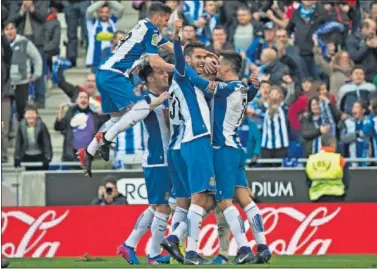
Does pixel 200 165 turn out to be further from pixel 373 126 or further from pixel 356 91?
pixel 356 91

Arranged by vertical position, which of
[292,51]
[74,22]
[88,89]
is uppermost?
[74,22]

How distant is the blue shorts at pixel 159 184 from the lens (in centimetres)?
1884

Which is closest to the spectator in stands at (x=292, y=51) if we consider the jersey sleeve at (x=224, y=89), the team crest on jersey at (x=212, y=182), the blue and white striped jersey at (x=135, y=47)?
the blue and white striped jersey at (x=135, y=47)

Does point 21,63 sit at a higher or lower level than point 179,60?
lower

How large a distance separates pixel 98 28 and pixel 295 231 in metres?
7.14

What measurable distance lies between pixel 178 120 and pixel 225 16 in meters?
11.2

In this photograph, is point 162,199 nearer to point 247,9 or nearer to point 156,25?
point 156,25

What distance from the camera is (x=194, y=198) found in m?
17.6

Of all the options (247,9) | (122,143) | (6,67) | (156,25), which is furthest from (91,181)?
(156,25)

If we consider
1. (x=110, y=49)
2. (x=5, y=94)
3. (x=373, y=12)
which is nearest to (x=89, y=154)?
(x=5, y=94)

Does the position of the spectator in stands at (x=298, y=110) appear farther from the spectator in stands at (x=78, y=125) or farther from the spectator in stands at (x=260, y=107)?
the spectator in stands at (x=78, y=125)

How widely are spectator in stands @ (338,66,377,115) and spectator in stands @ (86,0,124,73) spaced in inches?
195

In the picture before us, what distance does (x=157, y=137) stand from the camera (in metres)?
18.9

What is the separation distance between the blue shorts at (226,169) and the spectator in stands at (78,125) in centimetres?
806
